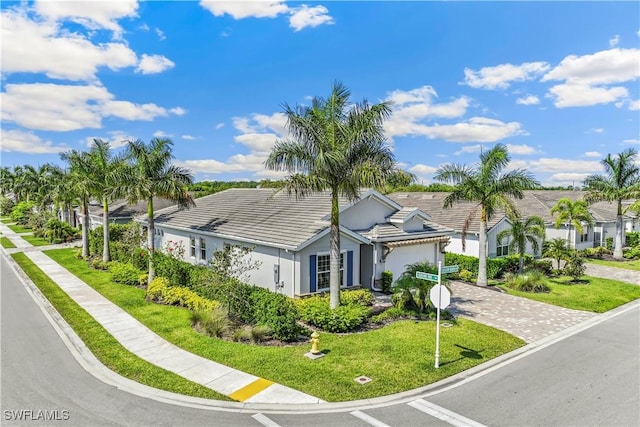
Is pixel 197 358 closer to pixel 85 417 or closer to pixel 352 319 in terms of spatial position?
pixel 85 417

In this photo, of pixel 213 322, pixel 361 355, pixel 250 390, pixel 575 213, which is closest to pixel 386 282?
pixel 361 355

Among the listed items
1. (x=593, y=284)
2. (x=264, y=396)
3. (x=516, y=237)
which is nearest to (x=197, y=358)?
(x=264, y=396)

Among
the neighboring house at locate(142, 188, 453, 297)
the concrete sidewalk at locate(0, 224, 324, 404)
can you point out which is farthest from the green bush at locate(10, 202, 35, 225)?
the concrete sidewalk at locate(0, 224, 324, 404)

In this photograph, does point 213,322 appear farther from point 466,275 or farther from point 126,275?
point 466,275

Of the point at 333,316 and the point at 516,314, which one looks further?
the point at 516,314

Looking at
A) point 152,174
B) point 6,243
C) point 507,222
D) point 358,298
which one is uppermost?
point 152,174

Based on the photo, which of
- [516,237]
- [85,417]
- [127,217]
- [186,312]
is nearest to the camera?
[85,417]

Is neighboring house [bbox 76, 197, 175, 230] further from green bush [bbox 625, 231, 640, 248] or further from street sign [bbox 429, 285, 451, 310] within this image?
green bush [bbox 625, 231, 640, 248]

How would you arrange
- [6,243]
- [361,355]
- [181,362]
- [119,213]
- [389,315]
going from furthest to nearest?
1. [6,243]
2. [119,213]
3. [389,315]
4. [361,355]
5. [181,362]
